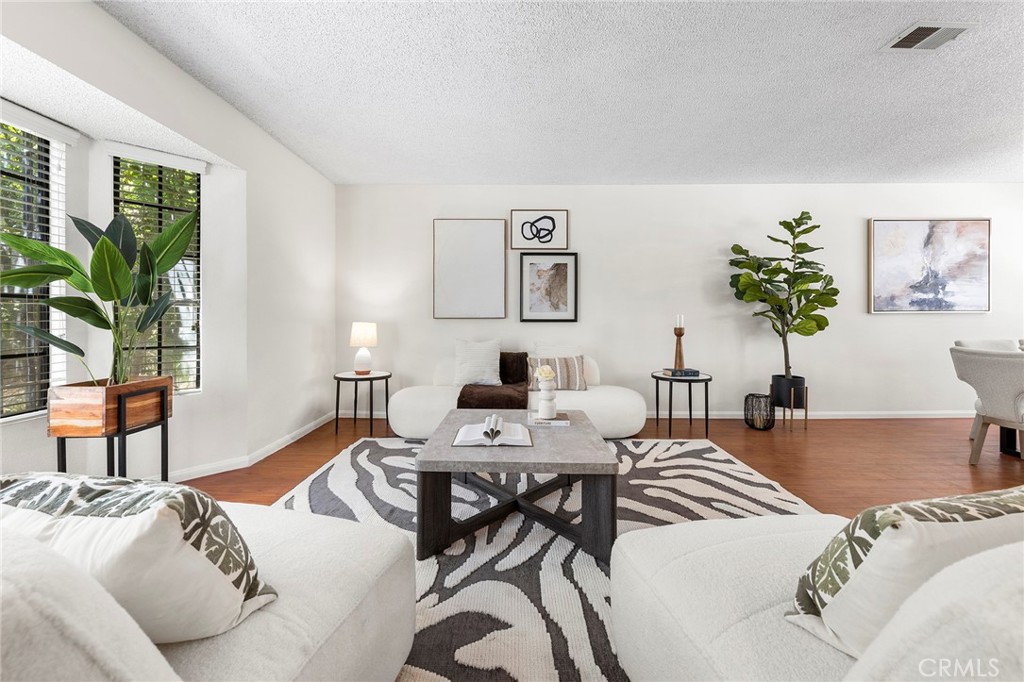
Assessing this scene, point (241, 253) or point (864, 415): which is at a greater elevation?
point (241, 253)

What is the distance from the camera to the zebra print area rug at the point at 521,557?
1363 millimetres

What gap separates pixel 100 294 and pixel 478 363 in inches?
109

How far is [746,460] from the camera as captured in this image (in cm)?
328

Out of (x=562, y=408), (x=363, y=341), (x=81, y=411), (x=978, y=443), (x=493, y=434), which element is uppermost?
(x=363, y=341)

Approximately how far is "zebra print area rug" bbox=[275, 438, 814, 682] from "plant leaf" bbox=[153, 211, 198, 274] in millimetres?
1478

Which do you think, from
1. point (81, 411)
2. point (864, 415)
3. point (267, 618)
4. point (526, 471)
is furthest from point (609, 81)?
point (864, 415)

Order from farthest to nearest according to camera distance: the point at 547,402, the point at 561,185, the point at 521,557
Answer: the point at 561,185
the point at 547,402
the point at 521,557

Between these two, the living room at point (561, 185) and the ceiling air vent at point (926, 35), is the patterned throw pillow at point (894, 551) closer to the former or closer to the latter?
the living room at point (561, 185)

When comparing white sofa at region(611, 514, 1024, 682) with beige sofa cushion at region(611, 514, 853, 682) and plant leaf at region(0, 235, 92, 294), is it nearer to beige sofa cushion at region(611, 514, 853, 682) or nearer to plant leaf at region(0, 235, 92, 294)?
beige sofa cushion at region(611, 514, 853, 682)

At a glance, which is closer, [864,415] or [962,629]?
[962,629]

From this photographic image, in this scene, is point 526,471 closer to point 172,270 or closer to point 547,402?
point 547,402

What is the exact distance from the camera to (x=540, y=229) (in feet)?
15.5

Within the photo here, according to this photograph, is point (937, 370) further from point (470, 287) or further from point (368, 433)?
point (368, 433)

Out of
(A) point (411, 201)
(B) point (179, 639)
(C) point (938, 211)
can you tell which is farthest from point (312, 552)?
(C) point (938, 211)
